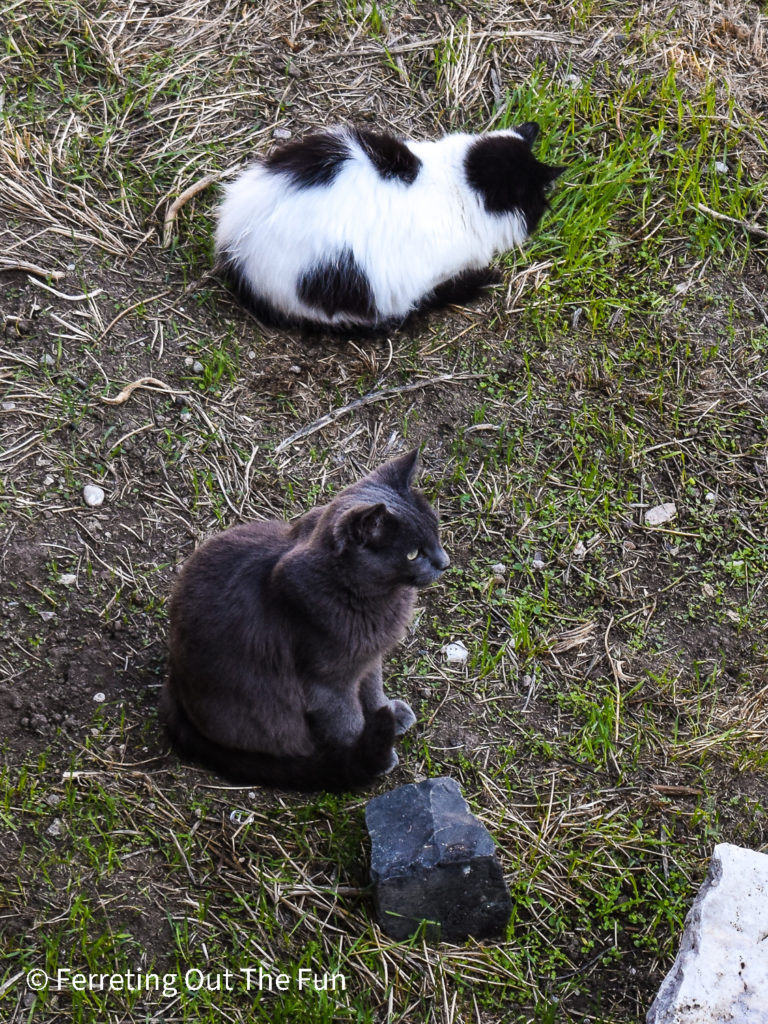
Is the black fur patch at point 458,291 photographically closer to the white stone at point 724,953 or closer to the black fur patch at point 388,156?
the black fur patch at point 388,156

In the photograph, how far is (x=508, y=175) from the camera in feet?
13.9

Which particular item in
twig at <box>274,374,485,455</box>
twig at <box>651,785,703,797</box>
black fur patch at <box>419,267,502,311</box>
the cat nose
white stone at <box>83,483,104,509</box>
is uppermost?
the cat nose

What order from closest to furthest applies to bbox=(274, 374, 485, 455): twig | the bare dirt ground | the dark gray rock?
the dark gray rock < the bare dirt ground < bbox=(274, 374, 485, 455): twig

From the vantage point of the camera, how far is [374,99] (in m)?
4.77

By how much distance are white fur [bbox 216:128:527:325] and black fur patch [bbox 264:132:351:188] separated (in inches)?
1.2

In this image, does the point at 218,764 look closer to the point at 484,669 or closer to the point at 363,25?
the point at 484,669

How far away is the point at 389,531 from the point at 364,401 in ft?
4.48

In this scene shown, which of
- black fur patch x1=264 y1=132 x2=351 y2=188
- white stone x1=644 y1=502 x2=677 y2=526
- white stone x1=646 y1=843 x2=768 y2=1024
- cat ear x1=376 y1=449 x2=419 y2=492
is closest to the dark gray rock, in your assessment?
white stone x1=646 y1=843 x2=768 y2=1024

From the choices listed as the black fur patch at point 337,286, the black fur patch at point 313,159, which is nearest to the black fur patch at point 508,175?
the black fur patch at point 313,159

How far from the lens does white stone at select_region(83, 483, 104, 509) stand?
3.46 metres

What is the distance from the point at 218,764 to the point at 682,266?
122 inches

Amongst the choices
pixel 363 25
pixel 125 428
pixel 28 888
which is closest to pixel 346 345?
pixel 125 428

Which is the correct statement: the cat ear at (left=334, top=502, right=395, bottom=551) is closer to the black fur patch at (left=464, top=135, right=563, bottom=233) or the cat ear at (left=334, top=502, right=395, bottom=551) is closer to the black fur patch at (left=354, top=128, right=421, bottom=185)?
the black fur patch at (left=354, top=128, right=421, bottom=185)

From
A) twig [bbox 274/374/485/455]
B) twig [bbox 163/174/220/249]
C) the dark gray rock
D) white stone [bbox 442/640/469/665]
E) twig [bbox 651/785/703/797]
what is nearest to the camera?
the dark gray rock
